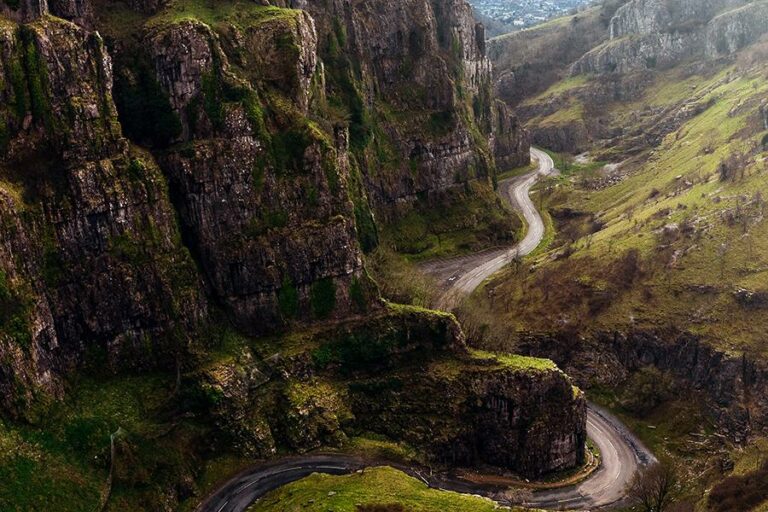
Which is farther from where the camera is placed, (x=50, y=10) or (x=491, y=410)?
(x=491, y=410)

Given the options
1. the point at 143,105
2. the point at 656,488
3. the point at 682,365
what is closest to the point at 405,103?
the point at 682,365

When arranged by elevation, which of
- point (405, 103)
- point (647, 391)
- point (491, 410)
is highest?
point (405, 103)

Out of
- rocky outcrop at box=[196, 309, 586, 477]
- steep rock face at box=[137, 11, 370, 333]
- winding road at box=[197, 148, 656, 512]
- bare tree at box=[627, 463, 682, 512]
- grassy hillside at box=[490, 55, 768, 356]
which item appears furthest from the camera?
grassy hillside at box=[490, 55, 768, 356]

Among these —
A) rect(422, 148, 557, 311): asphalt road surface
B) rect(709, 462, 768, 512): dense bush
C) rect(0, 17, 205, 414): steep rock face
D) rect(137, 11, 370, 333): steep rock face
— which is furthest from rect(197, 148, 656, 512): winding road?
rect(137, 11, 370, 333): steep rock face

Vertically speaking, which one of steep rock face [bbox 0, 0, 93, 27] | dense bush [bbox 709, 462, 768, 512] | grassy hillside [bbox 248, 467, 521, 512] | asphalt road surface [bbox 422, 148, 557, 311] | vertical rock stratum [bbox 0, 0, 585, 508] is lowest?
dense bush [bbox 709, 462, 768, 512]

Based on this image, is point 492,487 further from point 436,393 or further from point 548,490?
point 436,393

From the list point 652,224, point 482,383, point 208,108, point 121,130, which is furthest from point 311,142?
point 652,224

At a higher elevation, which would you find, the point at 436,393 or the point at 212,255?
the point at 212,255

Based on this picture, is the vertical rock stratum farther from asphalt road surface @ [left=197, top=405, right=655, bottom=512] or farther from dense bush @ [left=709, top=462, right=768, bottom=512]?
dense bush @ [left=709, top=462, right=768, bottom=512]
